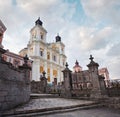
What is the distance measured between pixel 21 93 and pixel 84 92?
630 cm

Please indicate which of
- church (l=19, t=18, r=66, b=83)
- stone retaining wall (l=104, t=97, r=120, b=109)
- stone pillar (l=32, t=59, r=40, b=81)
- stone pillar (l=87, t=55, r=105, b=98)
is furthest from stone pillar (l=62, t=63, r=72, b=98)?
stone pillar (l=32, t=59, r=40, b=81)

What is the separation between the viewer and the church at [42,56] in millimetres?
40528

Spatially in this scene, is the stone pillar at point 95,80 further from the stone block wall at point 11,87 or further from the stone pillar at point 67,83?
the stone block wall at point 11,87

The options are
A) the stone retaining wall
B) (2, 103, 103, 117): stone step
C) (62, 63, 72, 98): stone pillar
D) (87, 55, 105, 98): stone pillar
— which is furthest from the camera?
(62, 63, 72, 98): stone pillar

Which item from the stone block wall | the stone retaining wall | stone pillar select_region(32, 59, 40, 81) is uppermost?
stone pillar select_region(32, 59, 40, 81)

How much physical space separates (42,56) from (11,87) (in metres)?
38.1

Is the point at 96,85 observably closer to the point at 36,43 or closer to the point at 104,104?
the point at 104,104

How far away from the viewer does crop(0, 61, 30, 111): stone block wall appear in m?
5.94

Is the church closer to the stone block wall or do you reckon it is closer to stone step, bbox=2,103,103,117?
the stone block wall

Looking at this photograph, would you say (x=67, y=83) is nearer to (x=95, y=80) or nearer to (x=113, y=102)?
(x=95, y=80)

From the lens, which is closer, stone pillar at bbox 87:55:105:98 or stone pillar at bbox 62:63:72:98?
stone pillar at bbox 87:55:105:98

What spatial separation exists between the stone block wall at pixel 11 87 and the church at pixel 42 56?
31.3 metres

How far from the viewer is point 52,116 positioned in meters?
5.27

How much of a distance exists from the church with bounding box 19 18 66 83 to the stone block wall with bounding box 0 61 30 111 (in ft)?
103
